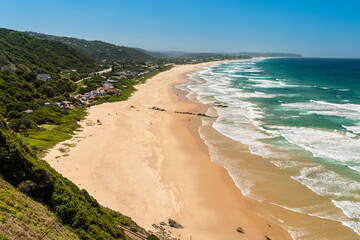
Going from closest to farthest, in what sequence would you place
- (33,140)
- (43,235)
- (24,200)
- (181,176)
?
(43,235) < (24,200) < (181,176) < (33,140)

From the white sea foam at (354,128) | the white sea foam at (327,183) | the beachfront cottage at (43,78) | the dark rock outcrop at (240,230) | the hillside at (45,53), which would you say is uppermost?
the hillside at (45,53)

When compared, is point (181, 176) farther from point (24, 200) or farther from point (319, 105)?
point (319, 105)

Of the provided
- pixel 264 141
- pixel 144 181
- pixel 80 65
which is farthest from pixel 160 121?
pixel 80 65

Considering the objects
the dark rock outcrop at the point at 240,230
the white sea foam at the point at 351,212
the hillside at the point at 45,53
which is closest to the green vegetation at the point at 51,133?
the dark rock outcrop at the point at 240,230

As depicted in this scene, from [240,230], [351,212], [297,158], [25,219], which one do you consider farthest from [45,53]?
[351,212]

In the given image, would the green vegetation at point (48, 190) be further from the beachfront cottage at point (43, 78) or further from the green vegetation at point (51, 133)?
the beachfront cottage at point (43, 78)

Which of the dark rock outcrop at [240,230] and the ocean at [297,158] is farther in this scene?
the ocean at [297,158]

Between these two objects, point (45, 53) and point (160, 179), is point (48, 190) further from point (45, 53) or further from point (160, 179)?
point (45, 53)
